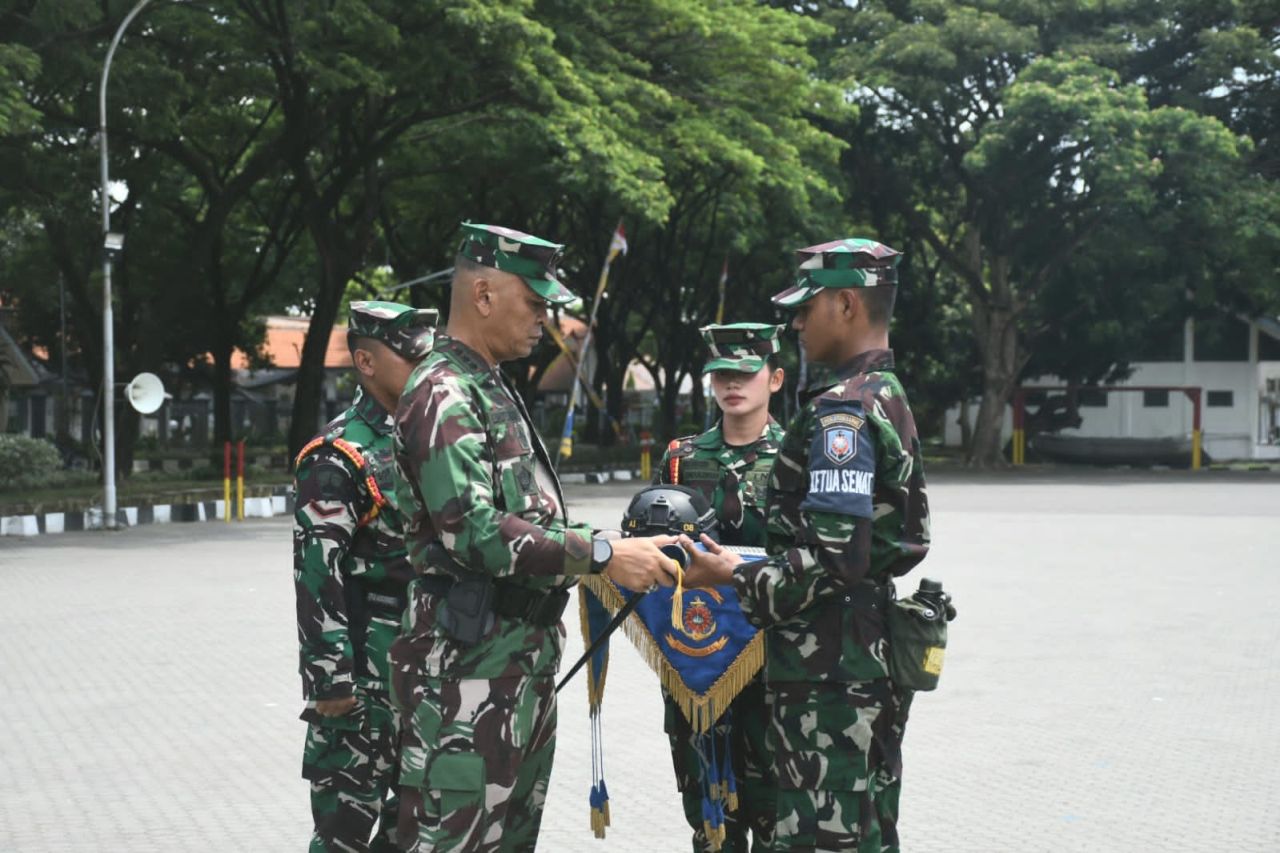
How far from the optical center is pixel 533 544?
3.55 meters

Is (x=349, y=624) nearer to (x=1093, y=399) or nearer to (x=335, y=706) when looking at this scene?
(x=335, y=706)

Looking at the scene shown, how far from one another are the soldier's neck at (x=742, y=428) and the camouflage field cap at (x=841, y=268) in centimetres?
188

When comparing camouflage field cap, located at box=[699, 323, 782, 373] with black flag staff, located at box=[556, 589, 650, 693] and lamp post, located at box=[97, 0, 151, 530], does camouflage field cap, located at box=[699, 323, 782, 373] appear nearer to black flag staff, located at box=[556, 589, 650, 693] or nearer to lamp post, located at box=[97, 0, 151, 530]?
black flag staff, located at box=[556, 589, 650, 693]

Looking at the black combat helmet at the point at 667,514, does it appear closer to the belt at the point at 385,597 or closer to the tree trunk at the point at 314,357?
the belt at the point at 385,597

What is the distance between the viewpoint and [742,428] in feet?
19.7

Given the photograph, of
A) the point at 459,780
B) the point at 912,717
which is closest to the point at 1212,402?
the point at 912,717

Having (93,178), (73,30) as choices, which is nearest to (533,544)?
(73,30)

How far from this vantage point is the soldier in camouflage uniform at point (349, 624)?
438 cm

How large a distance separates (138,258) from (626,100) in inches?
483

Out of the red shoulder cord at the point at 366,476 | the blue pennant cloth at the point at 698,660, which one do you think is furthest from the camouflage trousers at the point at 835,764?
the red shoulder cord at the point at 366,476

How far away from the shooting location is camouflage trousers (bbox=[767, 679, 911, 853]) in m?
3.92

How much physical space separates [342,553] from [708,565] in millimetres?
1132

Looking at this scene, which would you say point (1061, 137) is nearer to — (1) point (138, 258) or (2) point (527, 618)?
(1) point (138, 258)

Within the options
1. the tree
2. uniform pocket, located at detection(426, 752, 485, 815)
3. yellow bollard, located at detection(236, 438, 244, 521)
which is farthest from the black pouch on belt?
the tree
